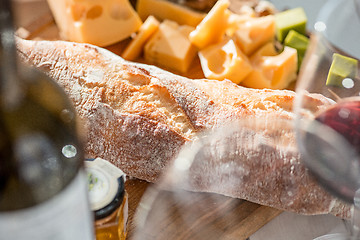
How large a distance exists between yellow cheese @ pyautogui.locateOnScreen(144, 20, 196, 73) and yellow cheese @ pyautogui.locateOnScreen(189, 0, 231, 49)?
0.03m

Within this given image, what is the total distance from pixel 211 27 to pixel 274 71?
202mm

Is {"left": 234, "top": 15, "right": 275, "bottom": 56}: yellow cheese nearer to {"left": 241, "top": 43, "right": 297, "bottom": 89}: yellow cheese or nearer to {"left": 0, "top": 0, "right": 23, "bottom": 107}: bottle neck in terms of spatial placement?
{"left": 241, "top": 43, "right": 297, "bottom": 89}: yellow cheese

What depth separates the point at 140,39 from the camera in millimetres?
1368

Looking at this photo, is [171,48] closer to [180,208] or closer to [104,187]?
[104,187]

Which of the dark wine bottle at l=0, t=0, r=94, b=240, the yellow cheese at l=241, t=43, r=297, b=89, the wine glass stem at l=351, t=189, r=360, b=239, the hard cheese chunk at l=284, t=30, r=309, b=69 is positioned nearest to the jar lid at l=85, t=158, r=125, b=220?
the dark wine bottle at l=0, t=0, r=94, b=240

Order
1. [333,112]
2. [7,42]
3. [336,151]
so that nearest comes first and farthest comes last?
[7,42]
[336,151]
[333,112]

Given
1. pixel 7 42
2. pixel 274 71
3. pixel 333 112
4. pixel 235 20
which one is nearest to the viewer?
pixel 7 42

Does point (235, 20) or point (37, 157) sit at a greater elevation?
point (37, 157)

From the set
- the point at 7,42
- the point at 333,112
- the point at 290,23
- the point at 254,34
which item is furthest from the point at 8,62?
the point at 290,23

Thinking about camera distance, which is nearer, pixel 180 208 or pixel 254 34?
pixel 180 208

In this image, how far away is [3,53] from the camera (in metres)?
0.56

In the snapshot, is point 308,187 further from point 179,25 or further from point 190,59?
point 179,25

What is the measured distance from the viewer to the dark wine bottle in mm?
525

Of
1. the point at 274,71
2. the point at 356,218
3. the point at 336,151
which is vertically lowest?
the point at 274,71
